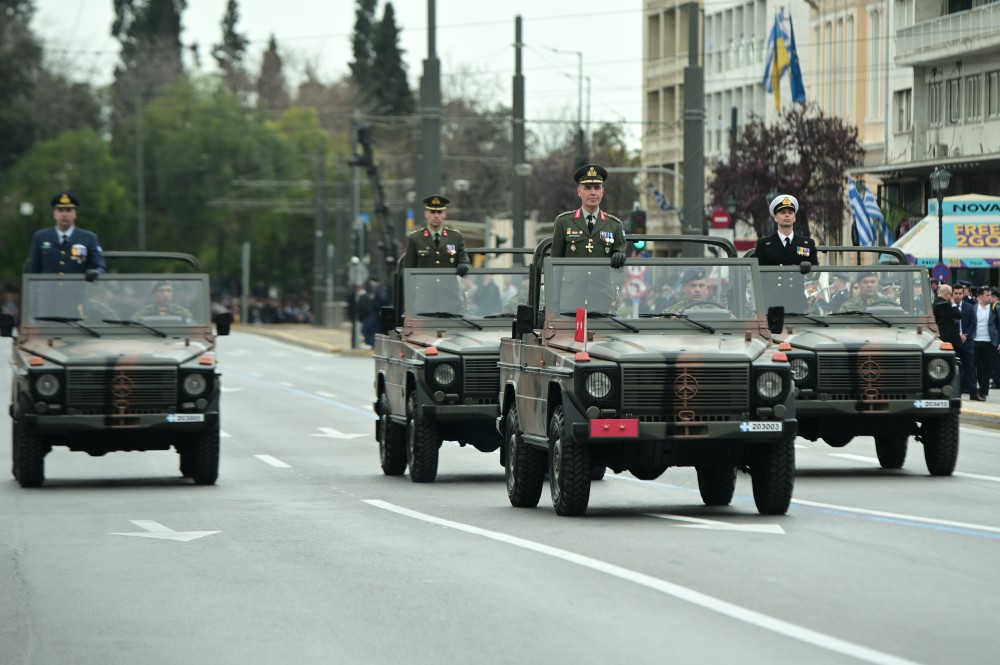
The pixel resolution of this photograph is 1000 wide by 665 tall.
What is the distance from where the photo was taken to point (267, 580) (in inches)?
480

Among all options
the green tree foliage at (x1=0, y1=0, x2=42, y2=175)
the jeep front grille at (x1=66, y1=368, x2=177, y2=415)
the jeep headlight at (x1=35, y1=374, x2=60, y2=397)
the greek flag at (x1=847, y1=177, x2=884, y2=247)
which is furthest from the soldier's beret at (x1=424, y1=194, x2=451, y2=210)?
the green tree foliage at (x1=0, y1=0, x2=42, y2=175)

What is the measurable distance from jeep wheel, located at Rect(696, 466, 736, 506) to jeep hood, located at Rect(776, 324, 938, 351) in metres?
3.63

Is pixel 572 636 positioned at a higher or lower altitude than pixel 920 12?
lower

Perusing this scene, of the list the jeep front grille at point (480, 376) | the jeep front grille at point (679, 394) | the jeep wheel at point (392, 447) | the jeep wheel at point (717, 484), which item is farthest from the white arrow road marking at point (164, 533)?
the jeep wheel at point (392, 447)

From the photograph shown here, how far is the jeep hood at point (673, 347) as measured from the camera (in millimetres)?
14656

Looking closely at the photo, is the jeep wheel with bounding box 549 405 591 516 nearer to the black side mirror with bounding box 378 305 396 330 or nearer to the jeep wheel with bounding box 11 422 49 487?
the black side mirror with bounding box 378 305 396 330

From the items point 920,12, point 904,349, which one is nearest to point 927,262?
point 920,12

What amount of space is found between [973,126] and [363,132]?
16587mm

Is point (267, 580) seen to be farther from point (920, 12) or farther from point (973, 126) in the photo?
point (920, 12)

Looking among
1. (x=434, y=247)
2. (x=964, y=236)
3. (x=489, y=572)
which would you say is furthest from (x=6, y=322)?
(x=964, y=236)

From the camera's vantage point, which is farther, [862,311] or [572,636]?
[862,311]

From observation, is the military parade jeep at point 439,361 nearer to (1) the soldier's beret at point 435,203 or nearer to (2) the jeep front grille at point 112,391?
(1) the soldier's beret at point 435,203

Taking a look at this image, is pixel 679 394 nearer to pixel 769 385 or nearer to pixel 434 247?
pixel 769 385

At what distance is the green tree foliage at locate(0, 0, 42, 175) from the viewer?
95.8 m
